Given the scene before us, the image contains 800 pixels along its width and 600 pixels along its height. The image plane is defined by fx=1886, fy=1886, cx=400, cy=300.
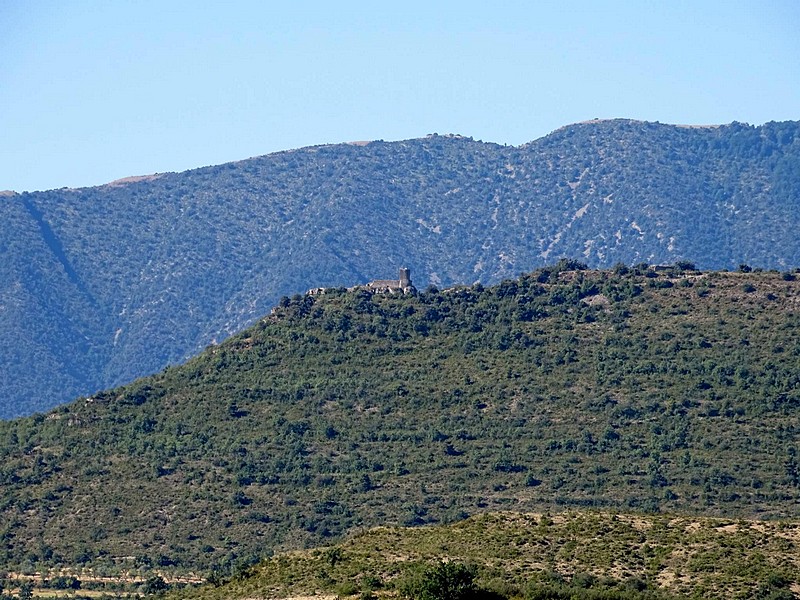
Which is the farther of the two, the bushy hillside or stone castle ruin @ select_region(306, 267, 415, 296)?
stone castle ruin @ select_region(306, 267, 415, 296)

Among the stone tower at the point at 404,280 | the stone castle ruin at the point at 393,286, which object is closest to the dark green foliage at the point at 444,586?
the stone castle ruin at the point at 393,286

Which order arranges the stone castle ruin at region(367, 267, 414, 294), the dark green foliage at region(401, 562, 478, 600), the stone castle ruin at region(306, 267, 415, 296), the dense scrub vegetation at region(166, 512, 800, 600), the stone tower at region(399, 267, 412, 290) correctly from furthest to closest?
the stone tower at region(399, 267, 412, 290) < the stone castle ruin at region(367, 267, 414, 294) < the stone castle ruin at region(306, 267, 415, 296) < the dense scrub vegetation at region(166, 512, 800, 600) < the dark green foliage at region(401, 562, 478, 600)

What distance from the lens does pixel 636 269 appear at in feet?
449

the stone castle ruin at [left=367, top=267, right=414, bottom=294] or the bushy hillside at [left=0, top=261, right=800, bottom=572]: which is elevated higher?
the stone castle ruin at [left=367, top=267, right=414, bottom=294]

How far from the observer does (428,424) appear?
116 meters

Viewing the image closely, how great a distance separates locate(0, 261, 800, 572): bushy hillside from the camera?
101375 mm

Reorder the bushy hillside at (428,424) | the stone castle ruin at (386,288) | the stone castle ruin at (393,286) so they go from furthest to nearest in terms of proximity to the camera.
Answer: the stone castle ruin at (393,286) → the stone castle ruin at (386,288) → the bushy hillside at (428,424)

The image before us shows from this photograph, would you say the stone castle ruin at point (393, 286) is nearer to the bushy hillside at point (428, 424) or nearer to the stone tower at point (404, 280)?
the stone tower at point (404, 280)

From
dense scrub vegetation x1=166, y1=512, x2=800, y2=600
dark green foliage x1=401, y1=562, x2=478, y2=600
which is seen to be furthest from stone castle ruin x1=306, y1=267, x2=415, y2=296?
dark green foliage x1=401, y1=562, x2=478, y2=600

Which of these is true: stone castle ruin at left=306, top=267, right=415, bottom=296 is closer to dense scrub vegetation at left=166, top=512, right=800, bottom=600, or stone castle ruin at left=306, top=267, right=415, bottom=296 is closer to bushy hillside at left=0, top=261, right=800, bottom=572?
bushy hillside at left=0, top=261, right=800, bottom=572

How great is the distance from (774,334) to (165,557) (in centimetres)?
4313

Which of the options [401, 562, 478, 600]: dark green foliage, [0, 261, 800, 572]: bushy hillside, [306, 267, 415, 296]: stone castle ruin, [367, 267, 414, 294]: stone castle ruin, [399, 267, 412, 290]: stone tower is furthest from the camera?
[399, 267, 412, 290]: stone tower

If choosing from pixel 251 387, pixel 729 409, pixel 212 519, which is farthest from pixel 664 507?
pixel 251 387

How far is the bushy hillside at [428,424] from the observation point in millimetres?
101375
